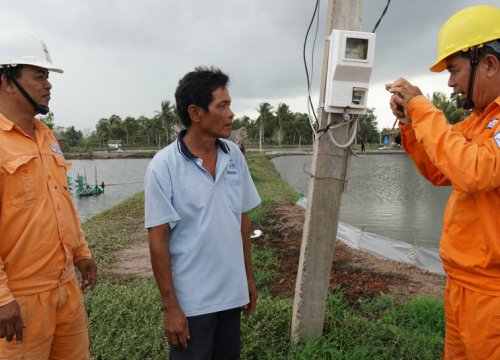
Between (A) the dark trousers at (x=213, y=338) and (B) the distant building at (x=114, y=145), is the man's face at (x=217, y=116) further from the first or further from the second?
(B) the distant building at (x=114, y=145)

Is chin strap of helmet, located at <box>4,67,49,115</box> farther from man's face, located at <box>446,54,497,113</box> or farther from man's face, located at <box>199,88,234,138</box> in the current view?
man's face, located at <box>446,54,497,113</box>

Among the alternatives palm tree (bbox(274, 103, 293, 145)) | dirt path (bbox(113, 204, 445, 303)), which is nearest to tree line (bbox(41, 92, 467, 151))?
palm tree (bbox(274, 103, 293, 145))

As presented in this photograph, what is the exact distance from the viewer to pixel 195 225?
6.77 ft

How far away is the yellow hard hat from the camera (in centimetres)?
161

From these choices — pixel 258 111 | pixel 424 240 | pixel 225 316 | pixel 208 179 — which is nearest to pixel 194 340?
pixel 225 316

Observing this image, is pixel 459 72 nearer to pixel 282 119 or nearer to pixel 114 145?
pixel 282 119

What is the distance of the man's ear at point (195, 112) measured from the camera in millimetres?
2166

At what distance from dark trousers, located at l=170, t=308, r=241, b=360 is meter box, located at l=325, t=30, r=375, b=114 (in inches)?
57.3

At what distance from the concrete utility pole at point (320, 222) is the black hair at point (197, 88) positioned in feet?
2.68

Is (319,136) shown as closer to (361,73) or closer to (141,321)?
(361,73)

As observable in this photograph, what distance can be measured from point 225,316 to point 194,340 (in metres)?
0.23

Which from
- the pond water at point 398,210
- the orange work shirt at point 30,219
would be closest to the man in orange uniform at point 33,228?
the orange work shirt at point 30,219

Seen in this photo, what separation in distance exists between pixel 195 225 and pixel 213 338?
2.17 feet

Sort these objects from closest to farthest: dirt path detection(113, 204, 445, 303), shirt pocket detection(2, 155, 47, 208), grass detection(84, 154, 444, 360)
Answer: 1. shirt pocket detection(2, 155, 47, 208)
2. grass detection(84, 154, 444, 360)
3. dirt path detection(113, 204, 445, 303)
